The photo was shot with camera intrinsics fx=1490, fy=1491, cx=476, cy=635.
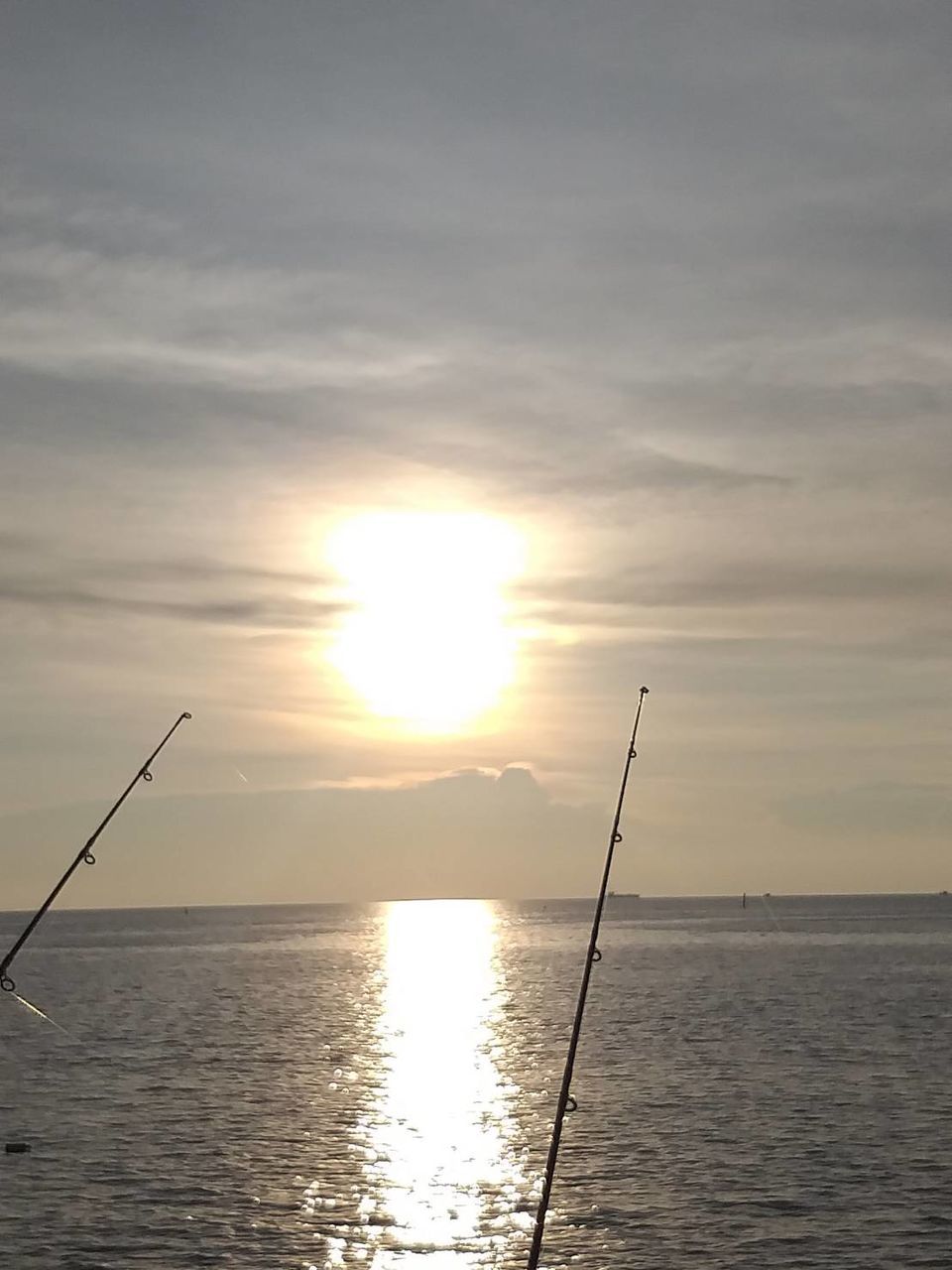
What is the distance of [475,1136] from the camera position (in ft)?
152

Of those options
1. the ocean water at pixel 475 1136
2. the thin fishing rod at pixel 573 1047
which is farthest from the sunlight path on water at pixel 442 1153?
the thin fishing rod at pixel 573 1047

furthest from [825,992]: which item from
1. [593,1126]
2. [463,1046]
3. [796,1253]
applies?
[796,1253]

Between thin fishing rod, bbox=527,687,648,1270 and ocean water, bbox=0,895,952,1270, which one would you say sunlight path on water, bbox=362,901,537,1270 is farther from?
thin fishing rod, bbox=527,687,648,1270

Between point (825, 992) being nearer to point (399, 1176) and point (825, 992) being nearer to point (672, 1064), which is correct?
point (672, 1064)

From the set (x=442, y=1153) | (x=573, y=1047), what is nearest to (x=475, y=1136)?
(x=442, y=1153)

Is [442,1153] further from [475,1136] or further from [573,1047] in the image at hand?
[573,1047]

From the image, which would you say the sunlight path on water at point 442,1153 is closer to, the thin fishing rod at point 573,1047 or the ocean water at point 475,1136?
the ocean water at point 475,1136

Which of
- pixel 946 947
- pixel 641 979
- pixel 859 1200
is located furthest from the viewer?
pixel 946 947

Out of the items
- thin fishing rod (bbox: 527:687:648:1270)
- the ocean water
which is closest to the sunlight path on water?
the ocean water

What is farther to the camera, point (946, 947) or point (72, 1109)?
point (946, 947)

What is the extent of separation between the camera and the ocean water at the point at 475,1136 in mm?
33094

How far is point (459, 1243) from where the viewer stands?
33.1 metres

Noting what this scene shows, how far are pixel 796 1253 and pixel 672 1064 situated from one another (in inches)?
1234

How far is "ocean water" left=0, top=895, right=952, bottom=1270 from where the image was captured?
33094 mm
